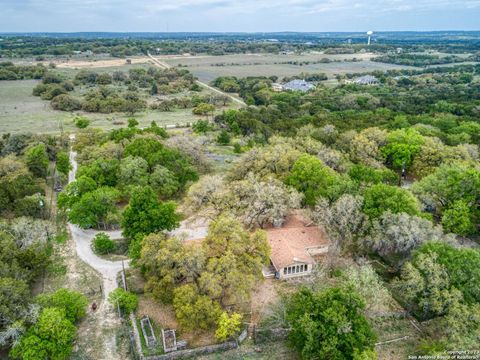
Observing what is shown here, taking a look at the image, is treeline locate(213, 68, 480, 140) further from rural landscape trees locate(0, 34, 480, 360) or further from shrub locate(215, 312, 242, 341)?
shrub locate(215, 312, 242, 341)

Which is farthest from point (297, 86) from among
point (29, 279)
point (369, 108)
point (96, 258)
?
point (29, 279)

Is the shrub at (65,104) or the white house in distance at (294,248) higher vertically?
the shrub at (65,104)

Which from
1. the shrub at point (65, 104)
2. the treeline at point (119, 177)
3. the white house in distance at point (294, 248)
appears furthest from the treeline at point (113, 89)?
the white house in distance at point (294, 248)

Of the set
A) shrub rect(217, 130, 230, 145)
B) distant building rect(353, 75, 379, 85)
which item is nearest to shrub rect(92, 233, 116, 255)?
shrub rect(217, 130, 230, 145)

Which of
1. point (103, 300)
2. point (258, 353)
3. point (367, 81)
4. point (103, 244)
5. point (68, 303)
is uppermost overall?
point (367, 81)

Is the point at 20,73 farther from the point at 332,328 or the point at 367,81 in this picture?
the point at 332,328

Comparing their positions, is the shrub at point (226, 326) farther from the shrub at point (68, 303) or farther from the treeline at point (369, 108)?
the treeline at point (369, 108)

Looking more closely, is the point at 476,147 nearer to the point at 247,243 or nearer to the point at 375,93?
the point at 247,243
